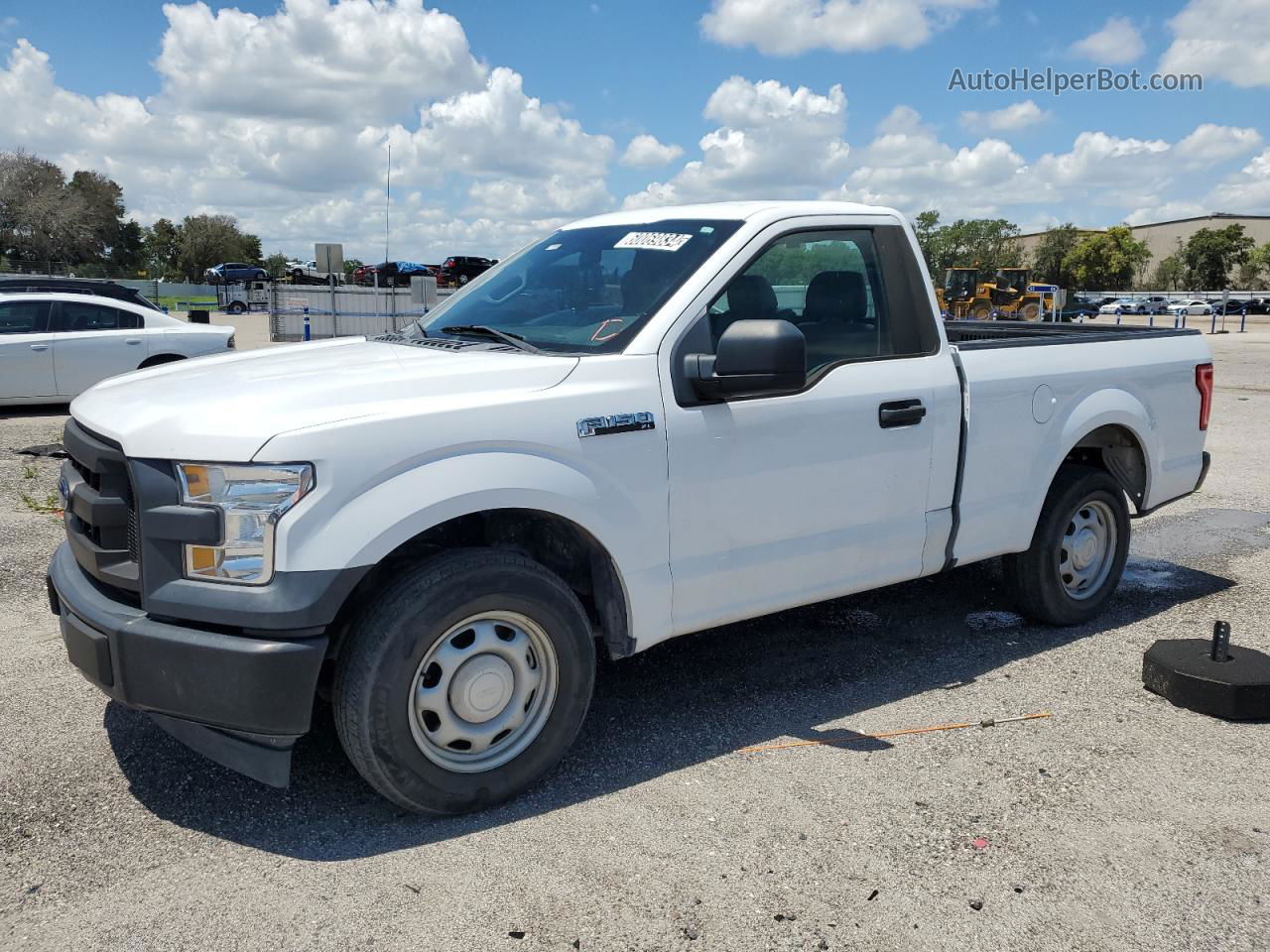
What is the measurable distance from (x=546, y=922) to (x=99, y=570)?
1731 mm

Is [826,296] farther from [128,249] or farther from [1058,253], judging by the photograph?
[1058,253]

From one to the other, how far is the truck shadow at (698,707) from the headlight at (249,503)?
92 cm

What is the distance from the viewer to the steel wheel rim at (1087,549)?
532 centimetres

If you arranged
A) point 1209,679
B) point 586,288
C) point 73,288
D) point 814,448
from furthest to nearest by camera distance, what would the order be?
1. point 73,288
2. point 1209,679
3. point 586,288
4. point 814,448

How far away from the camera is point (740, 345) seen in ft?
11.6

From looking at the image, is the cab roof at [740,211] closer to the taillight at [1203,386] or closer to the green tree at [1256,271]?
the taillight at [1203,386]

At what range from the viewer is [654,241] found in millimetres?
4168

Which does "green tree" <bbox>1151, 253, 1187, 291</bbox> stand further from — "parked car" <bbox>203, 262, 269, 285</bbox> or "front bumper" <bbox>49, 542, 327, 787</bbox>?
"front bumper" <bbox>49, 542, 327, 787</bbox>

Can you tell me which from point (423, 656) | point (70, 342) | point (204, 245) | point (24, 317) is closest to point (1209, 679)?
point (423, 656)

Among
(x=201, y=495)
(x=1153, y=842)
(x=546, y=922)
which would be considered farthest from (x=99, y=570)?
(x=1153, y=842)

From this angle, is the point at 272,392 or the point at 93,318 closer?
the point at 272,392

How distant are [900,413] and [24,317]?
475 inches

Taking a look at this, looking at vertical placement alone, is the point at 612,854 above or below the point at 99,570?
below

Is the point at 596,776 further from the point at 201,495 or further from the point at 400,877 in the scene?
the point at 201,495
